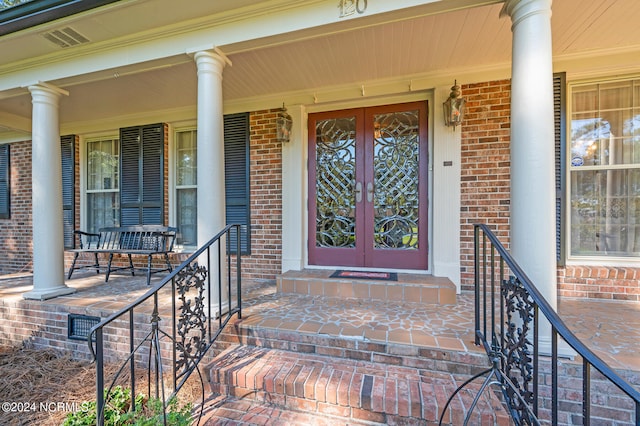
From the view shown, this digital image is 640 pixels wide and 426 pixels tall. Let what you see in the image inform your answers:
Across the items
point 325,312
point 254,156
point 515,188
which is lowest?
point 325,312

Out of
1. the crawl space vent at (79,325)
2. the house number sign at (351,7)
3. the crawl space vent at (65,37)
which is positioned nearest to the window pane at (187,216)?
the crawl space vent at (79,325)

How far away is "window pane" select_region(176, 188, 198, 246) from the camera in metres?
4.17

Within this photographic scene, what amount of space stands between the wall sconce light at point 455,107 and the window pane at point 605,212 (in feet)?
4.28

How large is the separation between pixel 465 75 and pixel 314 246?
8.32ft

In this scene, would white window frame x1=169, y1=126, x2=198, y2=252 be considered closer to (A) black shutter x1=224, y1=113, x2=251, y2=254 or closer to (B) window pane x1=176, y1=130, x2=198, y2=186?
(B) window pane x1=176, y1=130, x2=198, y2=186

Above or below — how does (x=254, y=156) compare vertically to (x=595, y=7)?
below

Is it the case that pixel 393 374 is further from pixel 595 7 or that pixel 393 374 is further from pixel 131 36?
pixel 131 36

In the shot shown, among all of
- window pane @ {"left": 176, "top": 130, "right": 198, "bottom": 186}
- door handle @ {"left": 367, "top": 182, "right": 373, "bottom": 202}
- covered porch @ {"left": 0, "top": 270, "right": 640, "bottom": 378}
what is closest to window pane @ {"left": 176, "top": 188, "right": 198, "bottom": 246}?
window pane @ {"left": 176, "top": 130, "right": 198, "bottom": 186}

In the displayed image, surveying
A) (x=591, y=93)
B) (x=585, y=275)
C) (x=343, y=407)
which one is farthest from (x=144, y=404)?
(x=591, y=93)

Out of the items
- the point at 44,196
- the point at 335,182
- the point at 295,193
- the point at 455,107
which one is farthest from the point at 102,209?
the point at 455,107

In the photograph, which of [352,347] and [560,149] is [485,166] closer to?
[560,149]

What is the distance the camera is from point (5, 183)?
4.96 m

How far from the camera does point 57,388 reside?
2.13 m

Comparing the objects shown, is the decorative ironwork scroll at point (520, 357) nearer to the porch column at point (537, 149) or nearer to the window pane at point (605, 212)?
the porch column at point (537, 149)
